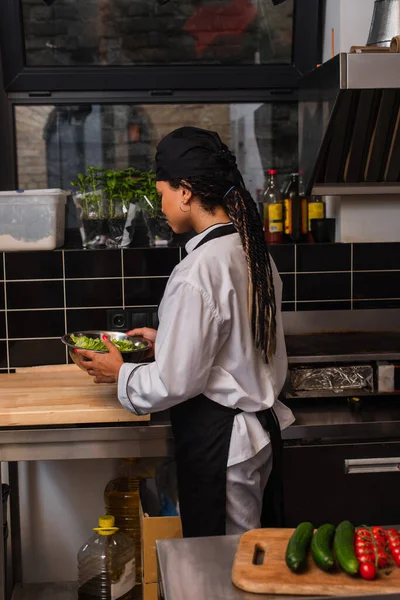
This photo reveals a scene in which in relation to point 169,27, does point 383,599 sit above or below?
below

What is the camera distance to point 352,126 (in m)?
3.03

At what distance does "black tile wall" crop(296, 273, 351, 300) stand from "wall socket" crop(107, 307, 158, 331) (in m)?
0.60

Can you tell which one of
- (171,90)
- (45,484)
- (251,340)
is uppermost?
(171,90)

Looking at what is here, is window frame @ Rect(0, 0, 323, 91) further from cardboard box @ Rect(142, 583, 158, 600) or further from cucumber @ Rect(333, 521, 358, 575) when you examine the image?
cucumber @ Rect(333, 521, 358, 575)

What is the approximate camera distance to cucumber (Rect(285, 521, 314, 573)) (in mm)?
1396

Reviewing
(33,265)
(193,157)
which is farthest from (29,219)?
(193,157)

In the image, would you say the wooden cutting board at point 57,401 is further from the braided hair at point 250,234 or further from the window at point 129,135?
the window at point 129,135

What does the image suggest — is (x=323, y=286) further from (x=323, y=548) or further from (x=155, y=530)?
(x=323, y=548)

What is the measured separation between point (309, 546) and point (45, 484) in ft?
6.41

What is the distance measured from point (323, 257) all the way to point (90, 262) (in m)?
0.92

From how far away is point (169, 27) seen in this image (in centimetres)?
350

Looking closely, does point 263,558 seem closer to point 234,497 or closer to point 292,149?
point 234,497

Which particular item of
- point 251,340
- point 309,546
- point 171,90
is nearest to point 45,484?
point 251,340

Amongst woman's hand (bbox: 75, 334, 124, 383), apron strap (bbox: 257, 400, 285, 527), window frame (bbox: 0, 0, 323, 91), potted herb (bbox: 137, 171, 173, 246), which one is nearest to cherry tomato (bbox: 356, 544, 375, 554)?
apron strap (bbox: 257, 400, 285, 527)
